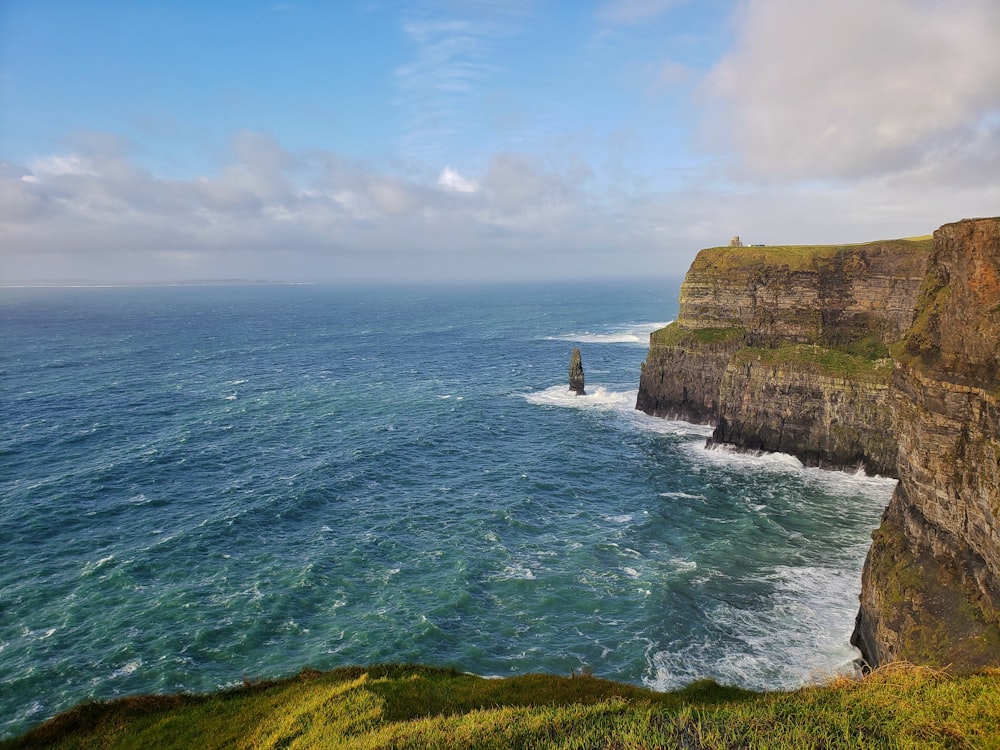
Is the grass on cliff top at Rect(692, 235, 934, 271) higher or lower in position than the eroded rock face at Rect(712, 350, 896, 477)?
higher

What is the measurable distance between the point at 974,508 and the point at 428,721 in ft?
87.3

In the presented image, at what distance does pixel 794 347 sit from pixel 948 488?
145ft

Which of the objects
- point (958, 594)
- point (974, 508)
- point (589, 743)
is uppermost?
point (974, 508)

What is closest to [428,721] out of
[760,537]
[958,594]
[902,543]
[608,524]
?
[958,594]

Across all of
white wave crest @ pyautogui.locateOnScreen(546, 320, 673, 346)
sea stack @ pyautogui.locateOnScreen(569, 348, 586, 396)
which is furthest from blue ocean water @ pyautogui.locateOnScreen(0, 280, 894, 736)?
white wave crest @ pyautogui.locateOnScreen(546, 320, 673, 346)

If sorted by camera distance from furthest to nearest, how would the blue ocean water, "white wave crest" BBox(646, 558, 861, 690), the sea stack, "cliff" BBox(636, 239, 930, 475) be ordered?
1. the sea stack
2. "cliff" BBox(636, 239, 930, 475)
3. the blue ocean water
4. "white wave crest" BBox(646, 558, 861, 690)

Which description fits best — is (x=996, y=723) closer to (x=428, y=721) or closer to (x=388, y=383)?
(x=428, y=721)

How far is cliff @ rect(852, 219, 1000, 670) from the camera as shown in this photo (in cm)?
A: 2533

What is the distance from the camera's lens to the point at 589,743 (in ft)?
53.8

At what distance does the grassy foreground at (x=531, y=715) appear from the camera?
1638cm

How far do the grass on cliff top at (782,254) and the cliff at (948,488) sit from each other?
40.5 metres

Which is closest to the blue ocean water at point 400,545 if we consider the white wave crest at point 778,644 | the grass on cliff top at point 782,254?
the white wave crest at point 778,644

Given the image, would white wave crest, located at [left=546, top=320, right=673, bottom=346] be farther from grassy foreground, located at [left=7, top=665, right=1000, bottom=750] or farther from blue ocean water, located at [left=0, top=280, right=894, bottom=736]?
grassy foreground, located at [left=7, top=665, right=1000, bottom=750]

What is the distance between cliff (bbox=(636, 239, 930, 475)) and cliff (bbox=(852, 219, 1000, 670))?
31347 mm
